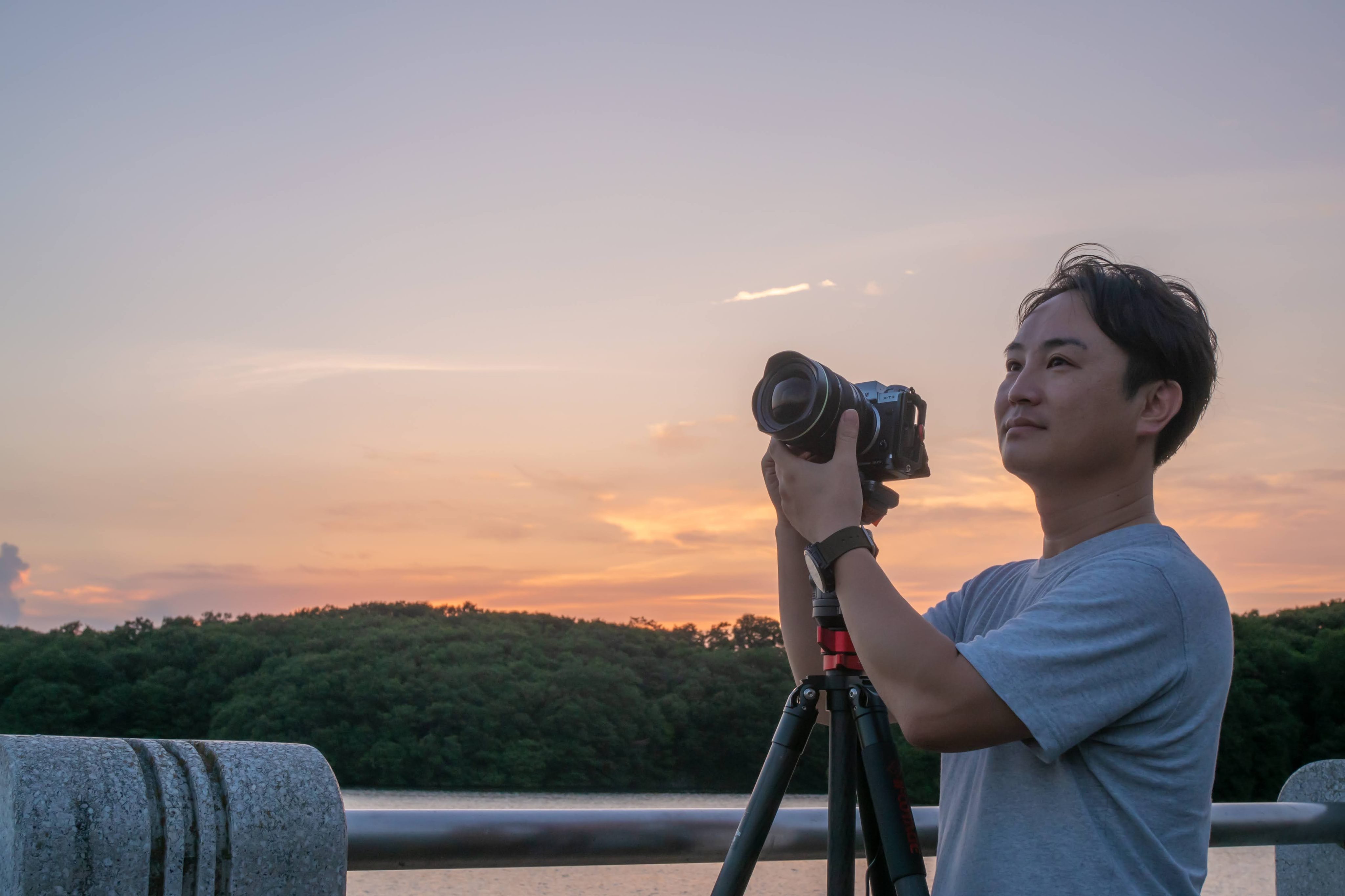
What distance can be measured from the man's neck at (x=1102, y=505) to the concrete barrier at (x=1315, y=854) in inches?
58.5

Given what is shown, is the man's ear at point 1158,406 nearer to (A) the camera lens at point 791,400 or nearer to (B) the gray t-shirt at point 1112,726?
(B) the gray t-shirt at point 1112,726

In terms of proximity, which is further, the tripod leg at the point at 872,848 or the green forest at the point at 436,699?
the green forest at the point at 436,699

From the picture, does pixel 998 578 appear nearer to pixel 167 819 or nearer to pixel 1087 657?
pixel 1087 657

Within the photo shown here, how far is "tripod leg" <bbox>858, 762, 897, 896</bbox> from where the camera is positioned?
1.71 meters

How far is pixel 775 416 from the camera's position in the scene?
73.5 inches

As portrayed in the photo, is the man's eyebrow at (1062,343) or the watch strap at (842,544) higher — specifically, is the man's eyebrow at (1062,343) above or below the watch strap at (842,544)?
above

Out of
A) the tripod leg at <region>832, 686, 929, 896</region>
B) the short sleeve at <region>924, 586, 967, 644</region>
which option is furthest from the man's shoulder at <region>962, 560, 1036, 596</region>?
the tripod leg at <region>832, 686, 929, 896</region>

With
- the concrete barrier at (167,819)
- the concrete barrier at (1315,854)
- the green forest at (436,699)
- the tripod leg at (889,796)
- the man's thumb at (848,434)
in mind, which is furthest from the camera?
the green forest at (436,699)

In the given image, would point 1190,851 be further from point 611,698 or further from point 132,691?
point 132,691

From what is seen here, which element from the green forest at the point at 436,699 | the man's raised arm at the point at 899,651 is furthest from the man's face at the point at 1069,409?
the green forest at the point at 436,699

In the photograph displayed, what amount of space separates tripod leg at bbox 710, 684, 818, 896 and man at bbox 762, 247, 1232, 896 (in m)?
0.26

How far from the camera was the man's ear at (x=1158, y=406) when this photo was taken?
171 centimetres

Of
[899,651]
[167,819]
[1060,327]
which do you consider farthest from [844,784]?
[167,819]

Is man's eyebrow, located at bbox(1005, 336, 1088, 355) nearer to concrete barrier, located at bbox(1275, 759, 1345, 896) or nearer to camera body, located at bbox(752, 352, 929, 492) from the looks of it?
camera body, located at bbox(752, 352, 929, 492)
